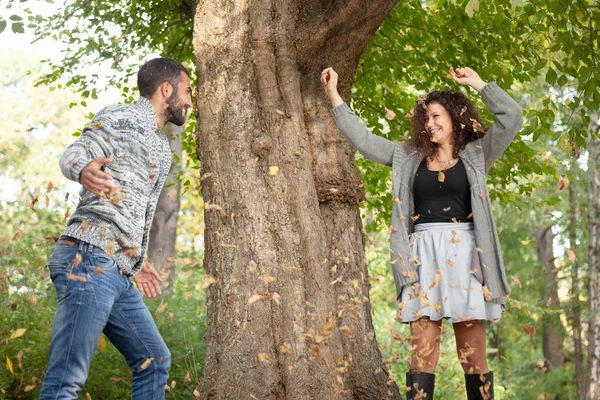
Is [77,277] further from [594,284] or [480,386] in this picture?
[594,284]

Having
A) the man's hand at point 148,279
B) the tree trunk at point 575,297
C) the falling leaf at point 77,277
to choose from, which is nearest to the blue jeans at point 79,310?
the falling leaf at point 77,277

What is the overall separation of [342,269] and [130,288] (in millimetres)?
1654

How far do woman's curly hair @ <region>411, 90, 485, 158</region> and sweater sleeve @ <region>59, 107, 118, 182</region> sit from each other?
2.09 meters

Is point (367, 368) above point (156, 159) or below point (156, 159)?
below

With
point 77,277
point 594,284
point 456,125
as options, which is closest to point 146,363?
point 77,277

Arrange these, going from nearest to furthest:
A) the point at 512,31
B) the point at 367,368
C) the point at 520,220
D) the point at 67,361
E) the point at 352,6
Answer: the point at 67,361
the point at 367,368
the point at 352,6
the point at 512,31
the point at 520,220

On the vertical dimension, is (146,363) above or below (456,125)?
below

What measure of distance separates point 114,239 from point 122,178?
0.34 meters

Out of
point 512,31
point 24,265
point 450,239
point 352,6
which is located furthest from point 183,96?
point 24,265

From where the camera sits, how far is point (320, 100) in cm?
552

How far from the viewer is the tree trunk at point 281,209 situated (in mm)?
4516

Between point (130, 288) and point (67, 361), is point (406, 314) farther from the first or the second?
point (67, 361)

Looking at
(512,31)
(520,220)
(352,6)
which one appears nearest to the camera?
(352,6)

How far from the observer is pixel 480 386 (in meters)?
4.77
